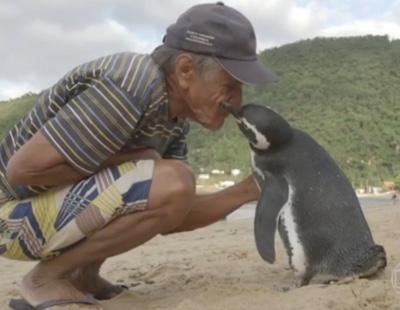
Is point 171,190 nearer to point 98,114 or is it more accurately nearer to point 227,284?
point 98,114

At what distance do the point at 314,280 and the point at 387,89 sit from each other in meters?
37.0

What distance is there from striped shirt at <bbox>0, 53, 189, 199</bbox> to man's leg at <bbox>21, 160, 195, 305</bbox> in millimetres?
173

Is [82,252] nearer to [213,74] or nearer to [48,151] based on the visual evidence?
[48,151]

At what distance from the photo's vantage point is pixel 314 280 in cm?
267

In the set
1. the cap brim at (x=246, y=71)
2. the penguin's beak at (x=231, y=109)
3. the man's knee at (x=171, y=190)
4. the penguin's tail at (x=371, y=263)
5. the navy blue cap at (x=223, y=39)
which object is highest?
the navy blue cap at (x=223, y=39)

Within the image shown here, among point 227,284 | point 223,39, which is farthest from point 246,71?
point 227,284

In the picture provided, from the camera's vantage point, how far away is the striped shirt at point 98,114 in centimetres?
234

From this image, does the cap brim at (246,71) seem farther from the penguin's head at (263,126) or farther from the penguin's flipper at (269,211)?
the penguin's flipper at (269,211)

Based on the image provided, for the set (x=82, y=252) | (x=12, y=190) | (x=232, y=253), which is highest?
(x=12, y=190)

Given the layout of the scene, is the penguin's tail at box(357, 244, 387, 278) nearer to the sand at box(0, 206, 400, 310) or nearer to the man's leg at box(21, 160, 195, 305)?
the sand at box(0, 206, 400, 310)

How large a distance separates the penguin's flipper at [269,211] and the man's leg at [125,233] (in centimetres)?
30

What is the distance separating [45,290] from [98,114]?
684 millimetres

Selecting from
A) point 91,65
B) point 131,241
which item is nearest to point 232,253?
point 131,241

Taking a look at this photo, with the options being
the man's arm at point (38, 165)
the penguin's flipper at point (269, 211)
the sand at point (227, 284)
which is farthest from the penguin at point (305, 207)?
the man's arm at point (38, 165)
